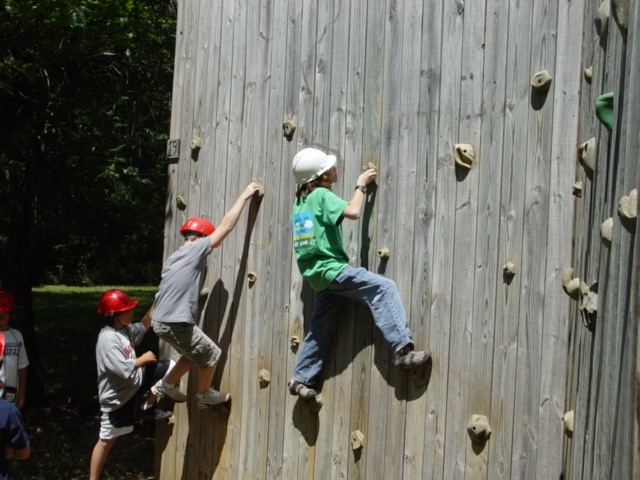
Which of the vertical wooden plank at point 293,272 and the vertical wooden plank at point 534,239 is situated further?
the vertical wooden plank at point 293,272

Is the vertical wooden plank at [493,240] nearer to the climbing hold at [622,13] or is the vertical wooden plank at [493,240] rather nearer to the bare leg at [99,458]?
the climbing hold at [622,13]

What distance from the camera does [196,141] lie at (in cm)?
639

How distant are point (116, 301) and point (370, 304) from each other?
253cm

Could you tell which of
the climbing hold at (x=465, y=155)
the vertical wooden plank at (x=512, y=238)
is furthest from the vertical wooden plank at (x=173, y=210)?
the vertical wooden plank at (x=512, y=238)

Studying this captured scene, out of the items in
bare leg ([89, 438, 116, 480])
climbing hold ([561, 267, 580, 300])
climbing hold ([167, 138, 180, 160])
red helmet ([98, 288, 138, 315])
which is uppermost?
climbing hold ([167, 138, 180, 160])

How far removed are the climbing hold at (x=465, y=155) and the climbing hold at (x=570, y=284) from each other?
2.68 ft

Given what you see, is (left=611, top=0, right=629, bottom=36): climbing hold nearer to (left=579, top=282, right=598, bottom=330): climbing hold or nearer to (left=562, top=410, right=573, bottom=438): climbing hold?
(left=579, top=282, right=598, bottom=330): climbing hold

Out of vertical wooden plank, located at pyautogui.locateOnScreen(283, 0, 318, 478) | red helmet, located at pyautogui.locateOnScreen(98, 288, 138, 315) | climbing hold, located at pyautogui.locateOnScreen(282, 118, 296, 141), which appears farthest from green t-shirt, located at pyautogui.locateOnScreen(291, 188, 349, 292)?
red helmet, located at pyautogui.locateOnScreen(98, 288, 138, 315)

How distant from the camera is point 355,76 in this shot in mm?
5102

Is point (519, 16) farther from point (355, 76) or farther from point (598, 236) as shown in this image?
point (598, 236)

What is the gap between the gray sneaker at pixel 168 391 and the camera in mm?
6176

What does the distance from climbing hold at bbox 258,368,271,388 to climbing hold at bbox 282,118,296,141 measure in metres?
1.61

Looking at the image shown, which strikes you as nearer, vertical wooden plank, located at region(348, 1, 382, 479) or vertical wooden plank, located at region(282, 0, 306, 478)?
vertical wooden plank, located at region(348, 1, 382, 479)

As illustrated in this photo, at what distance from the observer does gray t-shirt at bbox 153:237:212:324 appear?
19.2ft
